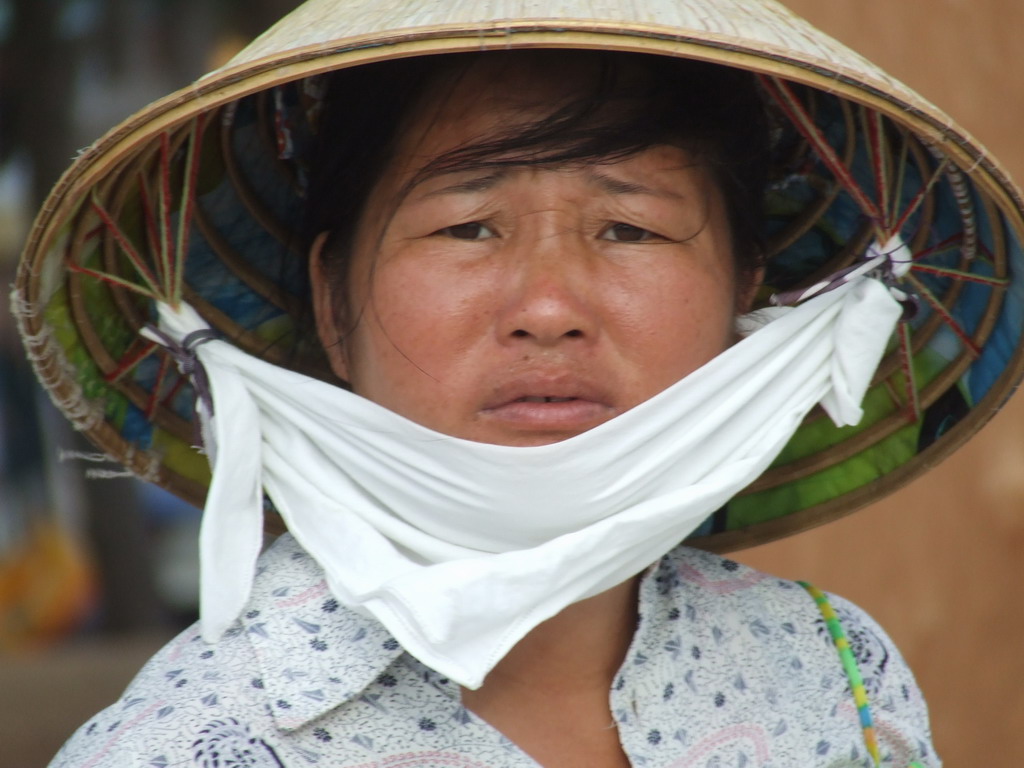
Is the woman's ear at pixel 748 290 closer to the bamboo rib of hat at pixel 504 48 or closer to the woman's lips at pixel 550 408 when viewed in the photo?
the bamboo rib of hat at pixel 504 48

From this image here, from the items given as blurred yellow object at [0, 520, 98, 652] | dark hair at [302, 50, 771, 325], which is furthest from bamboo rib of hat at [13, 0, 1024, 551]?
blurred yellow object at [0, 520, 98, 652]

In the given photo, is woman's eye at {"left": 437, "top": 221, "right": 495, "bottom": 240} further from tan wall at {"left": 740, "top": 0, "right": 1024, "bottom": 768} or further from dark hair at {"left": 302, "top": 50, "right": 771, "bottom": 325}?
tan wall at {"left": 740, "top": 0, "right": 1024, "bottom": 768}

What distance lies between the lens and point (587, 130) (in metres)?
1.39

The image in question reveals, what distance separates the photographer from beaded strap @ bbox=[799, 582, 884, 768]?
5.08 feet

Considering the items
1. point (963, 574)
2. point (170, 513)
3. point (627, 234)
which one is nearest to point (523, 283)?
point (627, 234)

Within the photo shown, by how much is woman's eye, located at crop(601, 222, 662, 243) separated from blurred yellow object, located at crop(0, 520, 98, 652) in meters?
3.82

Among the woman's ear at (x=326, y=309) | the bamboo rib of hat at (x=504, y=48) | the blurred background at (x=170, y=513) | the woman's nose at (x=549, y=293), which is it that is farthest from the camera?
the blurred background at (x=170, y=513)

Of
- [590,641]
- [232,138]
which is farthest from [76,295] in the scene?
[590,641]

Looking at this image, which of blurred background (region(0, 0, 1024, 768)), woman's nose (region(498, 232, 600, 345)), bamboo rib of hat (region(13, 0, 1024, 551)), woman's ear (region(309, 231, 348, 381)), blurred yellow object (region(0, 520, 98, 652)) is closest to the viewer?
bamboo rib of hat (region(13, 0, 1024, 551))

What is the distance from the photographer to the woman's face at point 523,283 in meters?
1.34

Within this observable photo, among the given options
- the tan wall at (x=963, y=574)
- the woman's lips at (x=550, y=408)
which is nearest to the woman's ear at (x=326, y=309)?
the woman's lips at (x=550, y=408)

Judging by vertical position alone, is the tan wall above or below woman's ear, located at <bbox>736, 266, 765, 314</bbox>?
below

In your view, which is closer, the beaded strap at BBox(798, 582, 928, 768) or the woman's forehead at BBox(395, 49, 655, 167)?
the woman's forehead at BBox(395, 49, 655, 167)

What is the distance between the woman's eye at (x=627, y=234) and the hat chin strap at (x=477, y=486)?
151 mm
